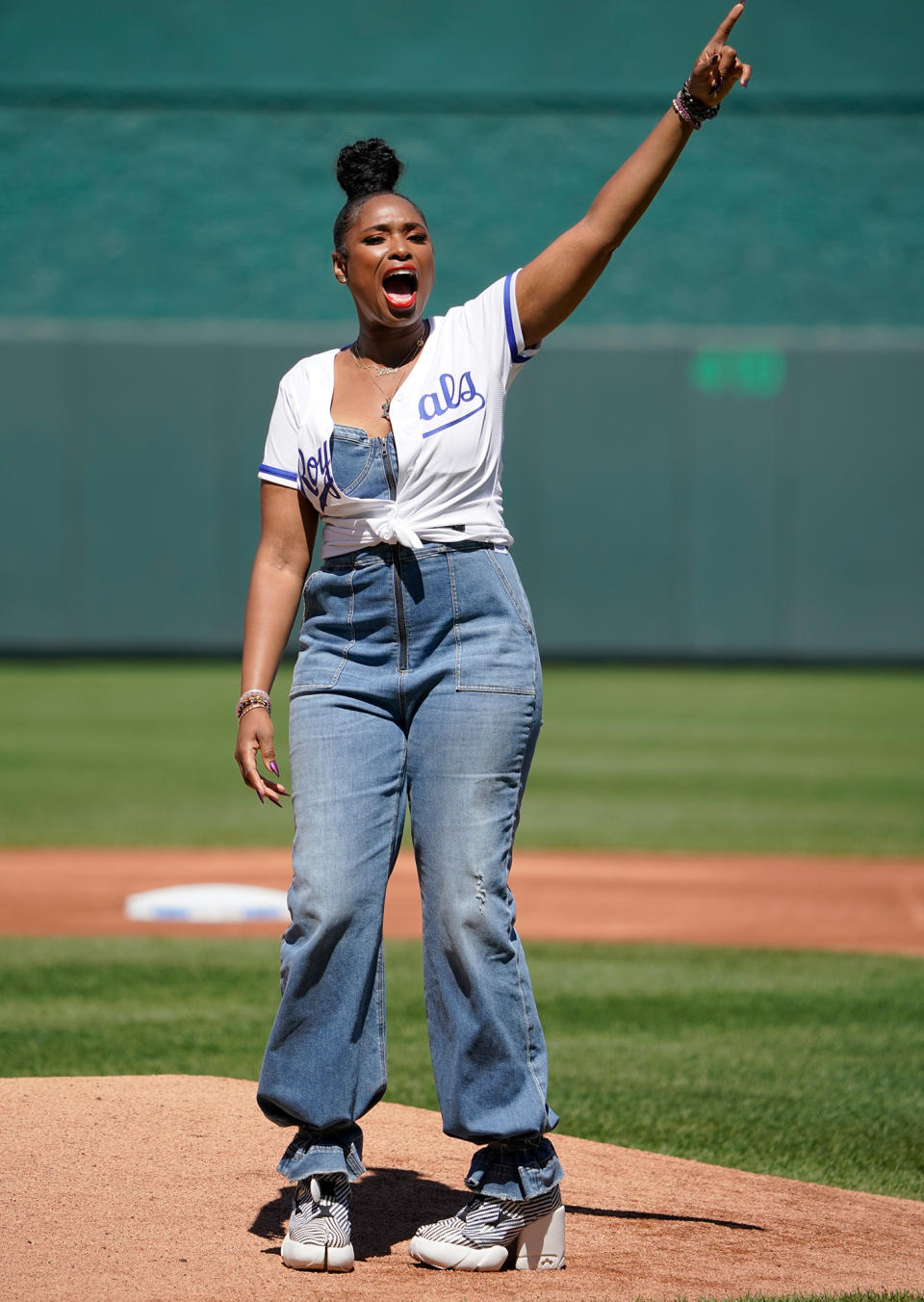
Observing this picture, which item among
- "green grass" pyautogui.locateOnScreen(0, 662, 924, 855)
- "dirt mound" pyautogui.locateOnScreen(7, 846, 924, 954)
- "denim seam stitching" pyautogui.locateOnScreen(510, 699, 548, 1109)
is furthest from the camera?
"green grass" pyautogui.locateOnScreen(0, 662, 924, 855)

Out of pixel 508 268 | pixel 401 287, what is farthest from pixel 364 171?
pixel 508 268

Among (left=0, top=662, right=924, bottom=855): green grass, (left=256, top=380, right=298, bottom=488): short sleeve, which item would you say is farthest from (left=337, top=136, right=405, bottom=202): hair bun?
(left=0, top=662, right=924, bottom=855): green grass

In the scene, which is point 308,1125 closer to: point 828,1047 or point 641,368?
point 828,1047

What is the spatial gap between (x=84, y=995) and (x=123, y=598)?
18.4 metres

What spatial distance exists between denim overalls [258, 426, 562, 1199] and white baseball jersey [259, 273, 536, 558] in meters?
0.04

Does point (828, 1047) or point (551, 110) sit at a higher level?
point (551, 110)

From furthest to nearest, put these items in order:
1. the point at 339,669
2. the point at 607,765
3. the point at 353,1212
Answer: the point at 607,765 → the point at 353,1212 → the point at 339,669

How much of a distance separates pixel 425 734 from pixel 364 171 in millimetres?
1202

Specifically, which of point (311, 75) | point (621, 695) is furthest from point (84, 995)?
point (311, 75)

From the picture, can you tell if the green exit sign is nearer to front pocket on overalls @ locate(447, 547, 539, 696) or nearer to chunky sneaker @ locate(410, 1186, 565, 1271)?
front pocket on overalls @ locate(447, 547, 539, 696)

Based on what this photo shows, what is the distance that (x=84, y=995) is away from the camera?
702 cm

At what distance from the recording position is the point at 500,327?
3.66 m

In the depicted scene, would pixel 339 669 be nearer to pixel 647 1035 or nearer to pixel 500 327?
pixel 500 327

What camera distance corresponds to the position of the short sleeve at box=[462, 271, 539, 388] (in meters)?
Result: 3.65
